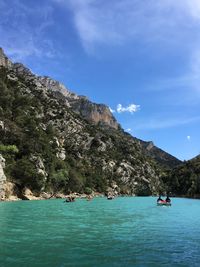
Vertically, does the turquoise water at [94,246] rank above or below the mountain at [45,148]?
below

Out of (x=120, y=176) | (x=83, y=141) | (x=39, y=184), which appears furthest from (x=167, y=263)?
(x=120, y=176)

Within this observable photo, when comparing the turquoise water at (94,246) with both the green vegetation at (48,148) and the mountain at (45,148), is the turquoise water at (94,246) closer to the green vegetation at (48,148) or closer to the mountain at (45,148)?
the mountain at (45,148)

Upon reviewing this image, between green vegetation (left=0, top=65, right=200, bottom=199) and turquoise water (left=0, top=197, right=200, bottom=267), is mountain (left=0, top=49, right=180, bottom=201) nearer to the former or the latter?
green vegetation (left=0, top=65, right=200, bottom=199)

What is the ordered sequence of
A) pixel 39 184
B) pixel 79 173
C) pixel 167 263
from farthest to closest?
pixel 79 173 → pixel 39 184 → pixel 167 263

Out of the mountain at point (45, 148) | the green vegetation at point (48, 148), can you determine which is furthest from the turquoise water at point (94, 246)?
the green vegetation at point (48, 148)

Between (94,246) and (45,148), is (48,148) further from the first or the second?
(94,246)

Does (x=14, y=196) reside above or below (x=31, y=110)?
below

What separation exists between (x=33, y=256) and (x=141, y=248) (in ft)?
24.6

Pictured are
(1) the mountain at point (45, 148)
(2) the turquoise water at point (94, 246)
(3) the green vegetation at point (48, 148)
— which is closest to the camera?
(2) the turquoise water at point (94, 246)

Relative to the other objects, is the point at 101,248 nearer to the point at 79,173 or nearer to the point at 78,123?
the point at 79,173

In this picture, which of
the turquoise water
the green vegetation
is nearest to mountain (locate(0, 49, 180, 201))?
the green vegetation

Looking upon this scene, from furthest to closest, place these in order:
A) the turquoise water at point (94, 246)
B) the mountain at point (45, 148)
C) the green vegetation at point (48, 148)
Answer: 1. the green vegetation at point (48, 148)
2. the mountain at point (45, 148)
3. the turquoise water at point (94, 246)

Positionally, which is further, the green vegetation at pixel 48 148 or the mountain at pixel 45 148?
the green vegetation at pixel 48 148

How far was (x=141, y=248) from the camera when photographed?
24.9 metres
